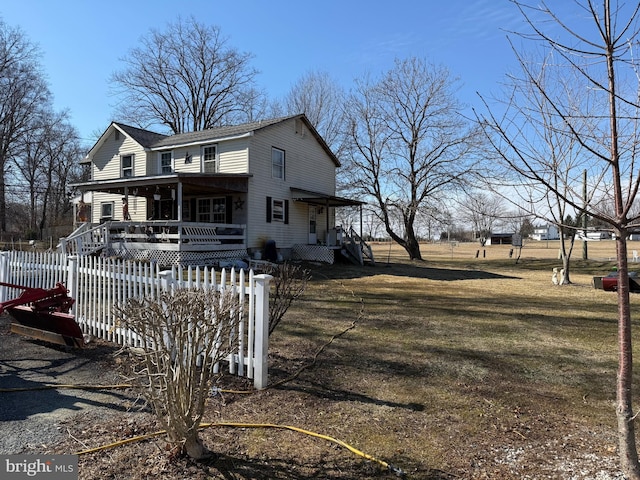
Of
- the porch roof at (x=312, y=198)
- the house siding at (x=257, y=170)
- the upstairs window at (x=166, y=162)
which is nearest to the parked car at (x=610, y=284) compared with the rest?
the porch roof at (x=312, y=198)

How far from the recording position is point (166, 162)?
21016mm

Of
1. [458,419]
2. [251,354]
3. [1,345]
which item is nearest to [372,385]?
[458,419]

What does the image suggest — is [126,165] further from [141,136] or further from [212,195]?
[212,195]

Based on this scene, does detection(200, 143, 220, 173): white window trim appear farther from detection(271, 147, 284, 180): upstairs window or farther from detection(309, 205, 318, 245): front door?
detection(309, 205, 318, 245): front door

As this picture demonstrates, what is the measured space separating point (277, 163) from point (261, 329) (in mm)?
16954

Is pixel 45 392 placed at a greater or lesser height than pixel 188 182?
lesser

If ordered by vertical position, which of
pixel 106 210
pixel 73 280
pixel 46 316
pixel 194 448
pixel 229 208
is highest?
pixel 106 210

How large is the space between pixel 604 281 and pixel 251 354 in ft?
43.4

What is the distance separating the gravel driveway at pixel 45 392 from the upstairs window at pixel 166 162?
1646cm

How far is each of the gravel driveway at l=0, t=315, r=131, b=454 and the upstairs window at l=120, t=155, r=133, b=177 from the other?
18.4m

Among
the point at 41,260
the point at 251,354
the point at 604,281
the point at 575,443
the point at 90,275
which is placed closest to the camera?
the point at 575,443

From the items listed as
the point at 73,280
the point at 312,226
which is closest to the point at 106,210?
the point at 312,226

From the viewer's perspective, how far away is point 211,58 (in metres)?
38.1

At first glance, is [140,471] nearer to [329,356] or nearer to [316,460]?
[316,460]
